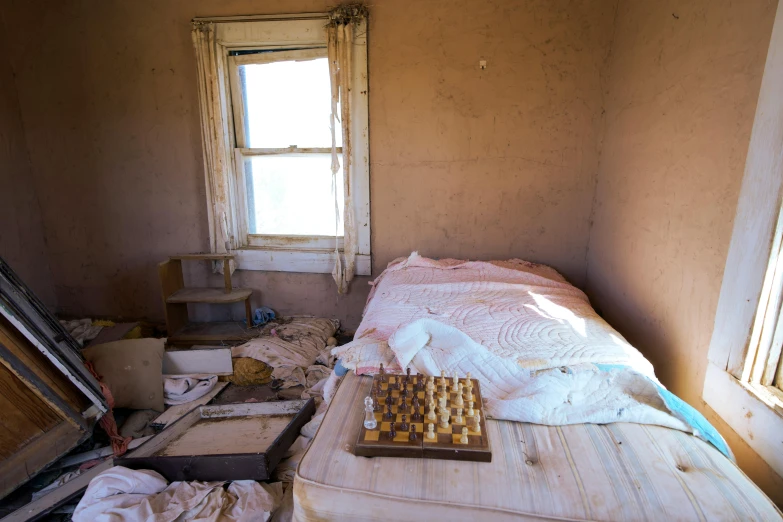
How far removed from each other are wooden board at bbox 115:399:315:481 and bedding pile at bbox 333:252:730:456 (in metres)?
0.54

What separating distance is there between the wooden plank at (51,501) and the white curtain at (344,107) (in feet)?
5.86

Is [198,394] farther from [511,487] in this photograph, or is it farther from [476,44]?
[476,44]

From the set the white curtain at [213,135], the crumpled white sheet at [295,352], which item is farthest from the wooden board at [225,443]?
the white curtain at [213,135]

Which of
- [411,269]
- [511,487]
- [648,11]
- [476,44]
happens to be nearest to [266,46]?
[476,44]

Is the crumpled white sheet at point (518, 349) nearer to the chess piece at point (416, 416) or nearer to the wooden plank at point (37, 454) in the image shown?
the chess piece at point (416, 416)

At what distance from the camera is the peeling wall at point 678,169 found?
1371 mm

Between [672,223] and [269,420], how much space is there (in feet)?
7.08

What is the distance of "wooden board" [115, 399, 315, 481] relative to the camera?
5.29 ft

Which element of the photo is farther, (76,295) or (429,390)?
(76,295)

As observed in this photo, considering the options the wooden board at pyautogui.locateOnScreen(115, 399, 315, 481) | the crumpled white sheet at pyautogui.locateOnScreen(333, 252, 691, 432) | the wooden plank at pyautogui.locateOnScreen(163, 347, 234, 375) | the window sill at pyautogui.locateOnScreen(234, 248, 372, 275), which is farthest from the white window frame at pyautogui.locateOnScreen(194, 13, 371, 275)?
the wooden board at pyautogui.locateOnScreen(115, 399, 315, 481)

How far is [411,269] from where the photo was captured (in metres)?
2.69

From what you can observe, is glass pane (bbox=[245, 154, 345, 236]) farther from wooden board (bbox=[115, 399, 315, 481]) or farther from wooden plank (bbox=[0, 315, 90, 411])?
wooden plank (bbox=[0, 315, 90, 411])

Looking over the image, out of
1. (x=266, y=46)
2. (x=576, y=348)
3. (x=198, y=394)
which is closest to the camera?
(x=576, y=348)

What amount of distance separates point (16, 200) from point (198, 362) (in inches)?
83.7
